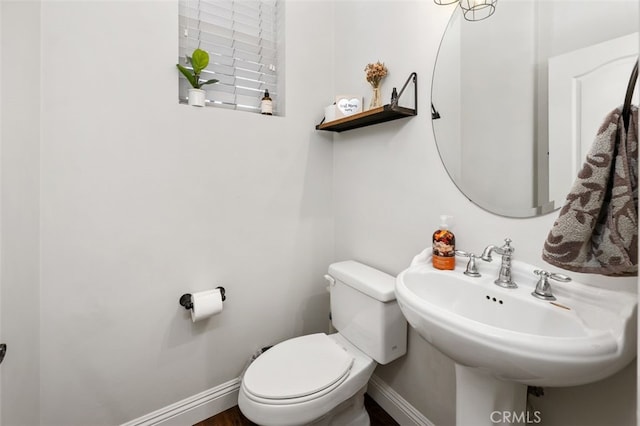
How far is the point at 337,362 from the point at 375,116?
1.12 metres

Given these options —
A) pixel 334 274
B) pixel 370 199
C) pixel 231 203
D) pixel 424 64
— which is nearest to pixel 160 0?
pixel 231 203

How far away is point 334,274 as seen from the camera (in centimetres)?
153

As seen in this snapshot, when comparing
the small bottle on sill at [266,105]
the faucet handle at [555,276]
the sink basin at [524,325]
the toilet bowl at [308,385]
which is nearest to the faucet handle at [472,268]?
the sink basin at [524,325]

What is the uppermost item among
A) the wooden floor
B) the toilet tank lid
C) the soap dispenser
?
the soap dispenser

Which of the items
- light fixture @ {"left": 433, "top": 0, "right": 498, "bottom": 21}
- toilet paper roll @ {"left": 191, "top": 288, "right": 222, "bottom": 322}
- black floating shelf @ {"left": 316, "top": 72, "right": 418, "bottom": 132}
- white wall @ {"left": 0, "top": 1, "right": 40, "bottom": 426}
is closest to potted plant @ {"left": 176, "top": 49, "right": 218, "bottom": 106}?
white wall @ {"left": 0, "top": 1, "right": 40, "bottom": 426}

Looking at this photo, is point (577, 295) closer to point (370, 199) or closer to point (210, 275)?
point (370, 199)

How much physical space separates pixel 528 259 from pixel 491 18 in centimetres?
87

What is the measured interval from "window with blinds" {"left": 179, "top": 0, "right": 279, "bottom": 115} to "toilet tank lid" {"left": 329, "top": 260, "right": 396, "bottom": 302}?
1.00 meters

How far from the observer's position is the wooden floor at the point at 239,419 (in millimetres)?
1468

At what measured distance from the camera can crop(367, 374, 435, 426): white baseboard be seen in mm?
1372

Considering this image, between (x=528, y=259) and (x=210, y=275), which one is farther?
(x=210, y=275)

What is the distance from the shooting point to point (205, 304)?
1362 millimetres

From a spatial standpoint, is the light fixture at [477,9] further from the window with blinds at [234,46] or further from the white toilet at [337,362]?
the white toilet at [337,362]

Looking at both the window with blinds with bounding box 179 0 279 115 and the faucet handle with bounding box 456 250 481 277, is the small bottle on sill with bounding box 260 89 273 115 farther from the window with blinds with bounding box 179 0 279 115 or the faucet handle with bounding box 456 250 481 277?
the faucet handle with bounding box 456 250 481 277
